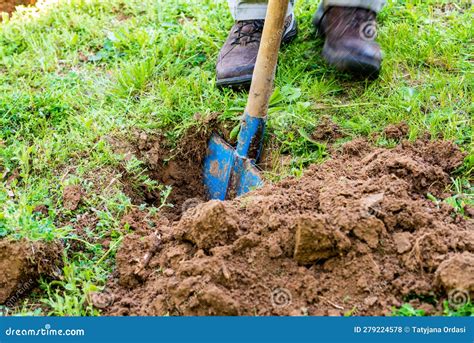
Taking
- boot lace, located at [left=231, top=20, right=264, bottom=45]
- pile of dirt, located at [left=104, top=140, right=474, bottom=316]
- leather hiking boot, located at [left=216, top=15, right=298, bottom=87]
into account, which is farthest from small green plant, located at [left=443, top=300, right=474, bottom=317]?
boot lace, located at [left=231, top=20, right=264, bottom=45]

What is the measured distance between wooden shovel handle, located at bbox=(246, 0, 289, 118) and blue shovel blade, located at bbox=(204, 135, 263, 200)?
0.25 m

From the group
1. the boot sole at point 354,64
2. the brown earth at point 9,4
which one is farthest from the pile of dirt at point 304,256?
the brown earth at point 9,4

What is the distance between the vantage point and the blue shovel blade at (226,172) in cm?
290

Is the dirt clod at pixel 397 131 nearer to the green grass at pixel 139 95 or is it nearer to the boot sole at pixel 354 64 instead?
the green grass at pixel 139 95

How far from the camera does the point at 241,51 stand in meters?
3.31

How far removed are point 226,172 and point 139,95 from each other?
2.32ft

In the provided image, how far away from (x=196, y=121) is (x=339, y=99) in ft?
2.42

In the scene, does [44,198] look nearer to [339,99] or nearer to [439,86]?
[339,99]

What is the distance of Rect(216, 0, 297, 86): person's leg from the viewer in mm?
3219

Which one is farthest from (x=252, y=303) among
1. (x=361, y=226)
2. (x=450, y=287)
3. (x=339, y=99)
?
(x=339, y=99)

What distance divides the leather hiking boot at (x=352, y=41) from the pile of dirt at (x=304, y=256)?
2.86ft

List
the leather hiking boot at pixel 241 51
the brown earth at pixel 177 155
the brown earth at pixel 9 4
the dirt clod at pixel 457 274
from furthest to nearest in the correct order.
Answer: the brown earth at pixel 9 4
the leather hiking boot at pixel 241 51
the brown earth at pixel 177 155
the dirt clod at pixel 457 274

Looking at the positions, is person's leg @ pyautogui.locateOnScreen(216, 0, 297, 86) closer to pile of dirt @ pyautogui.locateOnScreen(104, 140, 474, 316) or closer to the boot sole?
the boot sole

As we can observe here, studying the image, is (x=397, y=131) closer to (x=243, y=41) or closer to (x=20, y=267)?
(x=243, y=41)
